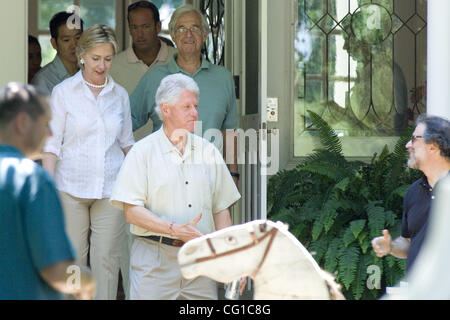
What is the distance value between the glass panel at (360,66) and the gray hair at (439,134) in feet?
8.98

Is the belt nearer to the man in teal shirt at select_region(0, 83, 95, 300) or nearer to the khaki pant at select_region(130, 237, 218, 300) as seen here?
the khaki pant at select_region(130, 237, 218, 300)

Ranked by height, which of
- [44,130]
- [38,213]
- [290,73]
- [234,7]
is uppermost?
[234,7]

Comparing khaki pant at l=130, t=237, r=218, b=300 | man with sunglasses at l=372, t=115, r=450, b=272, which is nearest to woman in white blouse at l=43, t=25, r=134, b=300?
khaki pant at l=130, t=237, r=218, b=300

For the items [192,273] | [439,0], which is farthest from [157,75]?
[192,273]

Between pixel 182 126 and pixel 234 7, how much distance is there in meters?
2.32

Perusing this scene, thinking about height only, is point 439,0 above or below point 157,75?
above

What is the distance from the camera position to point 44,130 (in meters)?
2.72

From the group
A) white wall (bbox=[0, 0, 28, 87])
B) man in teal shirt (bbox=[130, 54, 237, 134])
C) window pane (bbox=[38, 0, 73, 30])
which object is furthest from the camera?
window pane (bbox=[38, 0, 73, 30])

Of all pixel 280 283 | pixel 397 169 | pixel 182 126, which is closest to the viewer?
pixel 280 283

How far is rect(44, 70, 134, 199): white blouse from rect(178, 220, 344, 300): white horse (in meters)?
1.82

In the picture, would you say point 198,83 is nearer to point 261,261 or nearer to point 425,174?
point 425,174

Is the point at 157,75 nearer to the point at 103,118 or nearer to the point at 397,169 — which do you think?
the point at 103,118

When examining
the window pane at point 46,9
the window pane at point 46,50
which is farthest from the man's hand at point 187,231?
the window pane at point 46,9

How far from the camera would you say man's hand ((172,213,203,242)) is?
3961 mm
